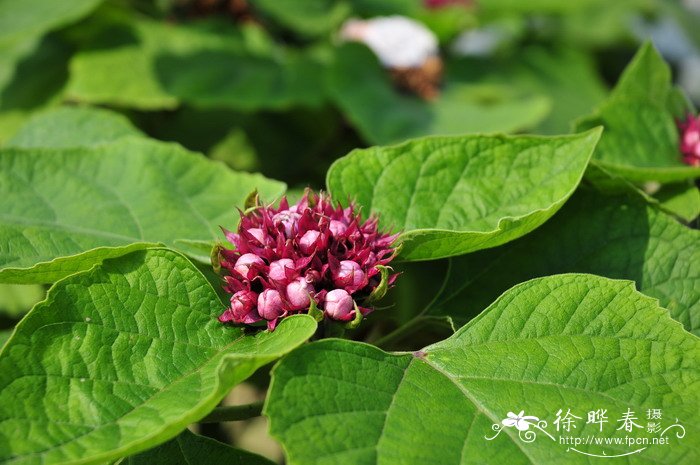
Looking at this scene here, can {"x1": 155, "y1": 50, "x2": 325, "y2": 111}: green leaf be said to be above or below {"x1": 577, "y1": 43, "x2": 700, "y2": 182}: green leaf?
below

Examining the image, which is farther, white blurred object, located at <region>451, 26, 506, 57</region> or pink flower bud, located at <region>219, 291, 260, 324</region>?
white blurred object, located at <region>451, 26, 506, 57</region>

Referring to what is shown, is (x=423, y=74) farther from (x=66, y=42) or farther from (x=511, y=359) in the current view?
(x=511, y=359)

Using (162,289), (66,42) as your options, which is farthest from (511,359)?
(66,42)

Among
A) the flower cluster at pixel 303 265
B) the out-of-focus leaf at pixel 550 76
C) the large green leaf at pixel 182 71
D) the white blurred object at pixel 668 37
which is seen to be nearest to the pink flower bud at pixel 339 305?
the flower cluster at pixel 303 265

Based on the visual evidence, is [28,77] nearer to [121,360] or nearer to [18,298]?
[18,298]

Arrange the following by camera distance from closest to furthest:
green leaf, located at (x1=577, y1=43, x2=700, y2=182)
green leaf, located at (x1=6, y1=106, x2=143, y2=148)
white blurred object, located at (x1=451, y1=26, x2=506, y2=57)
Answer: green leaf, located at (x1=577, y1=43, x2=700, y2=182), green leaf, located at (x1=6, y1=106, x2=143, y2=148), white blurred object, located at (x1=451, y1=26, x2=506, y2=57)

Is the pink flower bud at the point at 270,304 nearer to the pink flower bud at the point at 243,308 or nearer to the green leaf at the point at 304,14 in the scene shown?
the pink flower bud at the point at 243,308

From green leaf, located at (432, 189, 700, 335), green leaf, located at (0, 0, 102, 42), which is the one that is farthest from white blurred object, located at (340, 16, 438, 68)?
green leaf, located at (432, 189, 700, 335)

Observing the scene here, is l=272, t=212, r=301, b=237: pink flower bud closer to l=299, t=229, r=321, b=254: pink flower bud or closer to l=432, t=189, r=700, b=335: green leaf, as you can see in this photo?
l=299, t=229, r=321, b=254: pink flower bud
